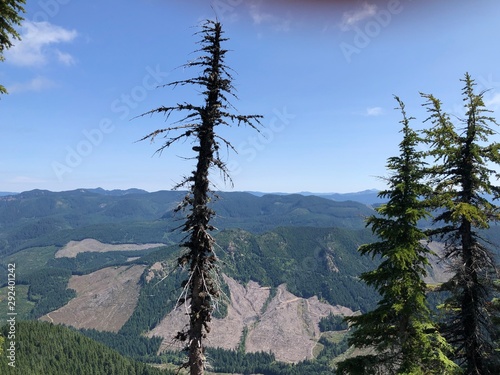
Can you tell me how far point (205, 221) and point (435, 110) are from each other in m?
15.6

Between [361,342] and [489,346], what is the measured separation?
7.42 meters

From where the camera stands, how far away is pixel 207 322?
49.7 ft

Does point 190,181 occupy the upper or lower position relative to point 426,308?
upper

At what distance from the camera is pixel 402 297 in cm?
1862

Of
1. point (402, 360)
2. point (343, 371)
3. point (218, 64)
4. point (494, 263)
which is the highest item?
point (218, 64)

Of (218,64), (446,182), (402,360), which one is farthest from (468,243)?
(218,64)

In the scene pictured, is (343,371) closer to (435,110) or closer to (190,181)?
(190,181)

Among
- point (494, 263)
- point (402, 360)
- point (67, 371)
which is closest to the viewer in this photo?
point (402, 360)

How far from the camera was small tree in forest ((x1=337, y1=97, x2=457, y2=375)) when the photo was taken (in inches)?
697

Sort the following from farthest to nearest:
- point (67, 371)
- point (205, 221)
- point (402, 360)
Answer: point (67, 371), point (402, 360), point (205, 221)

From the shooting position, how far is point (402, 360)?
59.2ft

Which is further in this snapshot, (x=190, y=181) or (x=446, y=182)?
(x=446, y=182)

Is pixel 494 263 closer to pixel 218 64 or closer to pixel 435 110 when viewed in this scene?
pixel 435 110

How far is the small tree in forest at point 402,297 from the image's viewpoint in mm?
17703
